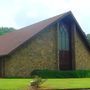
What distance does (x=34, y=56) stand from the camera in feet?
125

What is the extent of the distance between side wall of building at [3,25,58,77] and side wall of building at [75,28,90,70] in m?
3.27

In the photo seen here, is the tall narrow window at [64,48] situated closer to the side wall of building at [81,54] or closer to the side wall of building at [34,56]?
the side wall of building at [81,54]

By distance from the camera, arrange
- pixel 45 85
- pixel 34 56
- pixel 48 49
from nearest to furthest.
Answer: pixel 45 85, pixel 34 56, pixel 48 49

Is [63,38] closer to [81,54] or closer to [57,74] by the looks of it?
[81,54]

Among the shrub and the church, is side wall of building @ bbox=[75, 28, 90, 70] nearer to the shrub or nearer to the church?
the church

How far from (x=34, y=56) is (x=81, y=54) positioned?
7332 millimetres

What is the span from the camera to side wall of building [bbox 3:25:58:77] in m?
36.3

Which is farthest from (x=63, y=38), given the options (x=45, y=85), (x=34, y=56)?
(x=45, y=85)

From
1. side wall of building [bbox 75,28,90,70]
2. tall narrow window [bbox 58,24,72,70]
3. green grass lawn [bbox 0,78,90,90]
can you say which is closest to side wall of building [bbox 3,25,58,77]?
tall narrow window [bbox 58,24,72,70]

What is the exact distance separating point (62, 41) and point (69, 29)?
1767 mm

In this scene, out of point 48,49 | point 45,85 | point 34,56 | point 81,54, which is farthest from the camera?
point 81,54

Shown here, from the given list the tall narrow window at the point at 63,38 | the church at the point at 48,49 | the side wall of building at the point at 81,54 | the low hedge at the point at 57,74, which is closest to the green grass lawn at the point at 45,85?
the church at the point at 48,49

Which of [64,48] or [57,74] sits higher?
[64,48]

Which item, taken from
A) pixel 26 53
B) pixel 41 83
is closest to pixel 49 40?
pixel 26 53
